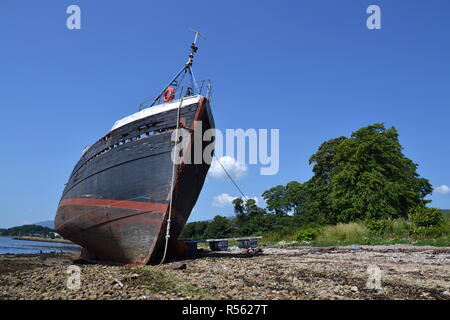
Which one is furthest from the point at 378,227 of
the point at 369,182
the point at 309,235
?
the point at 369,182

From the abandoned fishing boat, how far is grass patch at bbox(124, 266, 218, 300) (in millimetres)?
2079

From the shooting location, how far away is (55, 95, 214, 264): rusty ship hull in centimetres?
963

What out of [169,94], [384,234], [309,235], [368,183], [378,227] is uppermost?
[169,94]

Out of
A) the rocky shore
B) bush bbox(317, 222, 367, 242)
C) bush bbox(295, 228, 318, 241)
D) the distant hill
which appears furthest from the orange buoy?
the distant hill

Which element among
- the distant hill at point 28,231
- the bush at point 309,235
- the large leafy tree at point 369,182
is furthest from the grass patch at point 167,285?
the distant hill at point 28,231

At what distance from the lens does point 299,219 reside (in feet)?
147

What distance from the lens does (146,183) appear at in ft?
32.9

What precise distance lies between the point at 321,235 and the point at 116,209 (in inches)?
671

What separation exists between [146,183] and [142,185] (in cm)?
17

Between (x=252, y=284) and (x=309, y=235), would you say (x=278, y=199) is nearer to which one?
(x=309, y=235)

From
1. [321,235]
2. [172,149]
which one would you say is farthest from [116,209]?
[321,235]

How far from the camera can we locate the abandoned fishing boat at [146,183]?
9.61 m

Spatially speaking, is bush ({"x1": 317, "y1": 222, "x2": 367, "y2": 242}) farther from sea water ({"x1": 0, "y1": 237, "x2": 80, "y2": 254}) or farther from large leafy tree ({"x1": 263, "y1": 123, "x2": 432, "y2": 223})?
sea water ({"x1": 0, "y1": 237, "x2": 80, "y2": 254})
